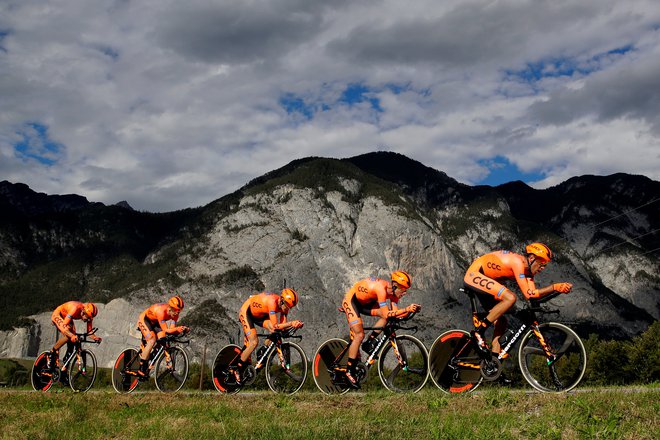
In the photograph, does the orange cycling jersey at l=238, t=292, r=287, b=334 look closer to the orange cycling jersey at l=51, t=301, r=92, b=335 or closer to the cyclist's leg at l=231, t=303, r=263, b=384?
the cyclist's leg at l=231, t=303, r=263, b=384

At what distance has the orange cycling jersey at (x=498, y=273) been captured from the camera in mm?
10406

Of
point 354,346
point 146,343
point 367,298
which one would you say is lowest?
point 354,346

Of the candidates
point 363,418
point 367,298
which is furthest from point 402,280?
point 363,418

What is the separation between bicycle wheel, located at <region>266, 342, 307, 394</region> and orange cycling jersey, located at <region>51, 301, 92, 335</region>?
253 inches

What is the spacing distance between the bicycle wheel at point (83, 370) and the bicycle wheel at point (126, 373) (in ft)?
4.87

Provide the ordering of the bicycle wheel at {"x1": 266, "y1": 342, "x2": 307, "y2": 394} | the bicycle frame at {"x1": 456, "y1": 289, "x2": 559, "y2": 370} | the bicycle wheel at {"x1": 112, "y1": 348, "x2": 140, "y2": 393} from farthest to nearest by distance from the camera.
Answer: the bicycle wheel at {"x1": 112, "y1": 348, "x2": 140, "y2": 393} < the bicycle wheel at {"x1": 266, "y1": 342, "x2": 307, "y2": 394} < the bicycle frame at {"x1": 456, "y1": 289, "x2": 559, "y2": 370}

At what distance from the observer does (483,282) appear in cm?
1091

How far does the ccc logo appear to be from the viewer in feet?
35.4

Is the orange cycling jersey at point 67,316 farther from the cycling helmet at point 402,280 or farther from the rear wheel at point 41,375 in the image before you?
the cycling helmet at point 402,280

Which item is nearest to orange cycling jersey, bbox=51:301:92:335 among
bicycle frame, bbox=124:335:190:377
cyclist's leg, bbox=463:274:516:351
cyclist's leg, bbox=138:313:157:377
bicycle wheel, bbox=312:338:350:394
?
cyclist's leg, bbox=138:313:157:377

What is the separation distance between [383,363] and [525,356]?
373cm

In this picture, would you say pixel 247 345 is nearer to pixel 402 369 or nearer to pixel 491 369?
pixel 402 369

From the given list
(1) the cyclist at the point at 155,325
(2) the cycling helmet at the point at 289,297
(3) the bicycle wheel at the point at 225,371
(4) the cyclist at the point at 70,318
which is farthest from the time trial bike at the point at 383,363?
(4) the cyclist at the point at 70,318

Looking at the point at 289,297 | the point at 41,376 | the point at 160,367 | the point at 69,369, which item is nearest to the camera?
the point at 289,297
